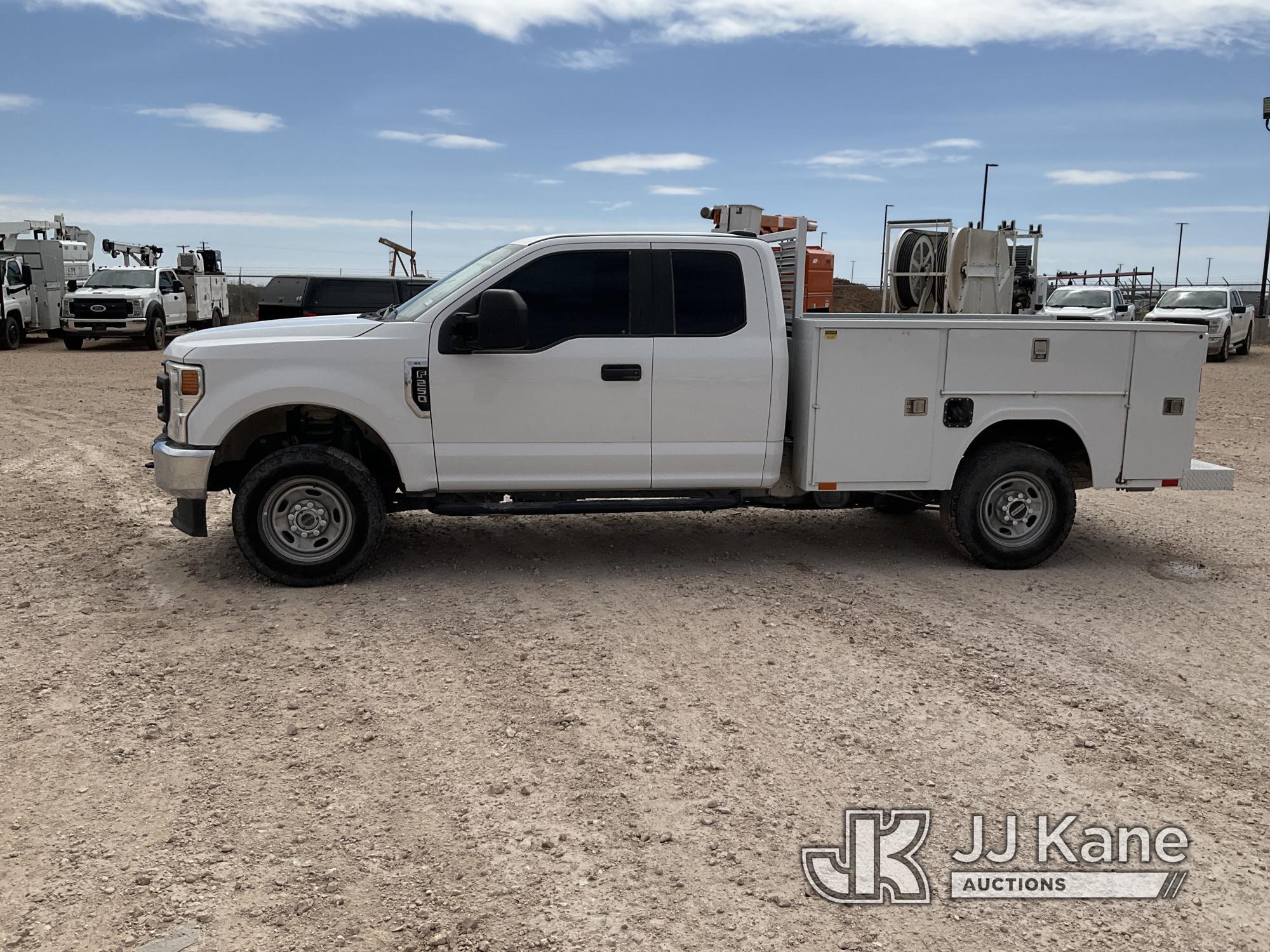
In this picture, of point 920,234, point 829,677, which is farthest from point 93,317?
point 829,677

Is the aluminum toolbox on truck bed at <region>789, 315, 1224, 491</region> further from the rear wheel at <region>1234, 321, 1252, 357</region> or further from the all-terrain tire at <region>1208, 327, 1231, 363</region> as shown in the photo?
the rear wheel at <region>1234, 321, 1252, 357</region>

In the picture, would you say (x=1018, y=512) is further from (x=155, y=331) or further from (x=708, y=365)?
(x=155, y=331)

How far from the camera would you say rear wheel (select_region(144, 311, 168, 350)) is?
27.4 meters

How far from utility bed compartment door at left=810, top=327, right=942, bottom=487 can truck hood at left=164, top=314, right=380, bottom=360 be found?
2.79m

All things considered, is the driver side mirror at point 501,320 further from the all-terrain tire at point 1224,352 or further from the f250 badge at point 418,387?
the all-terrain tire at point 1224,352

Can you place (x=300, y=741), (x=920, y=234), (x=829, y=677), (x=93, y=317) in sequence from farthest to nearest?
(x=93, y=317)
(x=920, y=234)
(x=829, y=677)
(x=300, y=741)

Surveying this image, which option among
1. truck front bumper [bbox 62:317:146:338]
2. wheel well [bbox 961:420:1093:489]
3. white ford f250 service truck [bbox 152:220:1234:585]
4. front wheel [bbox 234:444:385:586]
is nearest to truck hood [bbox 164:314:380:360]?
white ford f250 service truck [bbox 152:220:1234:585]

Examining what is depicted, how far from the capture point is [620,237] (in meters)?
6.70

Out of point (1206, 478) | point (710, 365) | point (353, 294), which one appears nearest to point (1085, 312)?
point (353, 294)

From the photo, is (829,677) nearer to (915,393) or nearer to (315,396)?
(915,393)

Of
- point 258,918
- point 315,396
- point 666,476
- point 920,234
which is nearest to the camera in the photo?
point 258,918

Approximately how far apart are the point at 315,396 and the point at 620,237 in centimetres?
206

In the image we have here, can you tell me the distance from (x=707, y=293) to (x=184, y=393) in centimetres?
314

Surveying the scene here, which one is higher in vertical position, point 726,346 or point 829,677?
point 726,346
